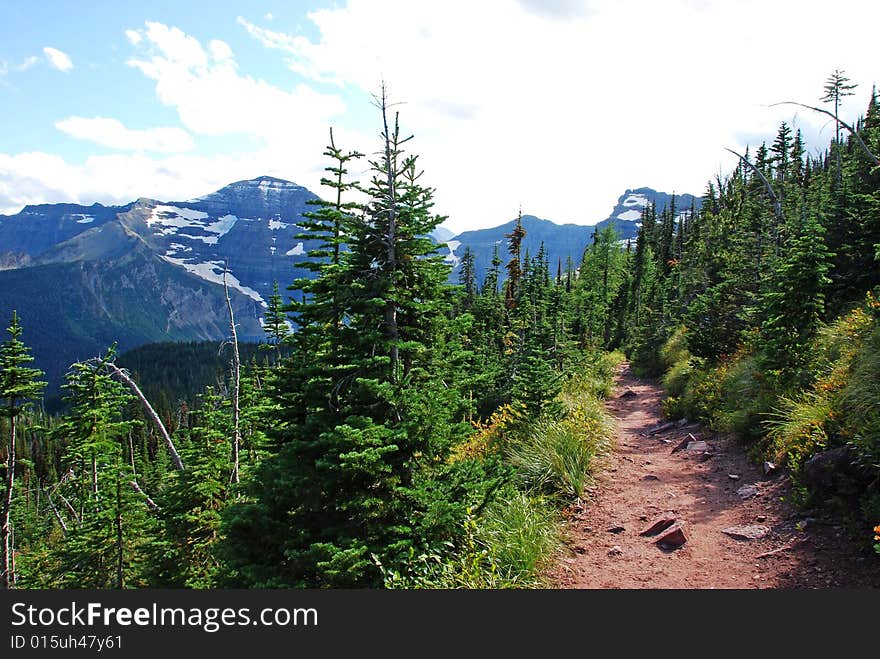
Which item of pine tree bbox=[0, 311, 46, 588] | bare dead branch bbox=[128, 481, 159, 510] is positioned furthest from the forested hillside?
pine tree bbox=[0, 311, 46, 588]

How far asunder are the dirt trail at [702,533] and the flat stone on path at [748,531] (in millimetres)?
28

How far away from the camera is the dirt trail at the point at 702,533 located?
514 cm

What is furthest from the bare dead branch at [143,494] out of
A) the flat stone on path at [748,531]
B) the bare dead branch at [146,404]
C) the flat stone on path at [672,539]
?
the flat stone on path at [748,531]

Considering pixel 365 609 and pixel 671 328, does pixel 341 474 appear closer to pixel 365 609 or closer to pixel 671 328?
pixel 365 609

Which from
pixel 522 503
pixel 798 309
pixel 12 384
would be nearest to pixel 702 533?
pixel 522 503

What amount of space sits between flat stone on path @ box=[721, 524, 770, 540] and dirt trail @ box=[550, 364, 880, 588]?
3cm

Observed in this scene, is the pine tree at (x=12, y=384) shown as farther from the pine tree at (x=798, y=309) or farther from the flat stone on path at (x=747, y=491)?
the pine tree at (x=798, y=309)

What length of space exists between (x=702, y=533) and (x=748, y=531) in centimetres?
53

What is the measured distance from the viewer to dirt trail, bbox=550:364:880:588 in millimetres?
5145

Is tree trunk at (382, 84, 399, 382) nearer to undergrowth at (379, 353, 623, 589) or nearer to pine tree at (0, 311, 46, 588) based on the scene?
undergrowth at (379, 353, 623, 589)

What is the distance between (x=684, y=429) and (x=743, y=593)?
7631mm

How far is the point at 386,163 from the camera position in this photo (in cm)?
684

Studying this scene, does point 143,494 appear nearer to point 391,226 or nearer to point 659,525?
point 391,226

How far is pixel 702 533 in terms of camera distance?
6344 millimetres
